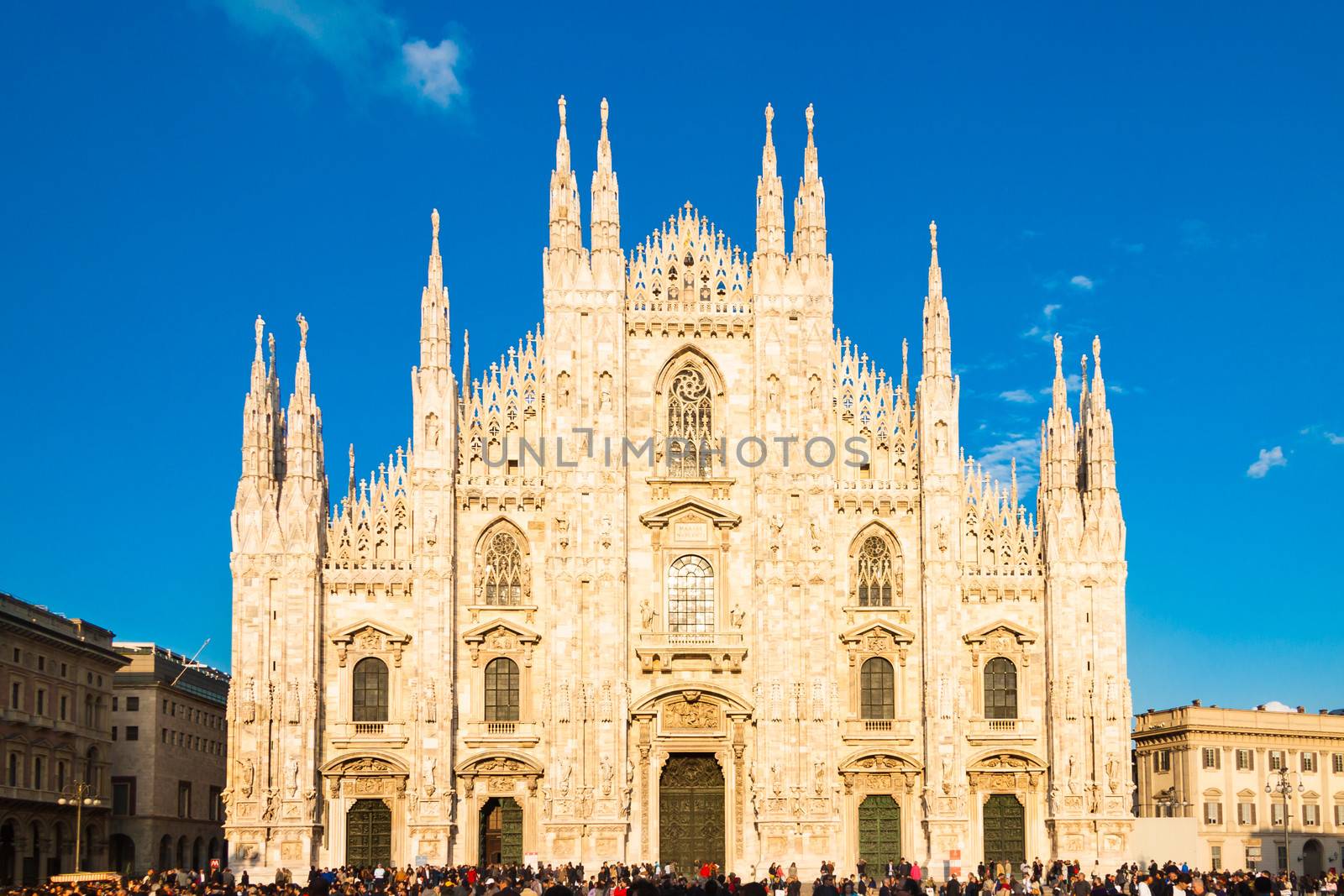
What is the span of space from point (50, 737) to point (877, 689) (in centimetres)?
3291

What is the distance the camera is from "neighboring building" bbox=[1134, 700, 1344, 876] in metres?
81.2

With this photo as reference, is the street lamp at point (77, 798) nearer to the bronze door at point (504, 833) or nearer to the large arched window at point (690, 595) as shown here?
the bronze door at point (504, 833)

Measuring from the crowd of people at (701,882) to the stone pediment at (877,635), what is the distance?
675 cm

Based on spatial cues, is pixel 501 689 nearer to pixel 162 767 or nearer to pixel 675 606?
pixel 675 606

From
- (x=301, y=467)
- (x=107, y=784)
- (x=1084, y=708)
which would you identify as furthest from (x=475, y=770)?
(x=107, y=784)

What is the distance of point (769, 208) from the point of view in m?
56.6

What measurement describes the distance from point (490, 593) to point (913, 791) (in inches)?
580

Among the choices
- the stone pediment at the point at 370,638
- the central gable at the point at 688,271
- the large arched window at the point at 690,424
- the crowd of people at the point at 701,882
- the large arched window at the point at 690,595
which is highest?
the central gable at the point at 688,271

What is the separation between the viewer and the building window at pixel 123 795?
7562 centimetres

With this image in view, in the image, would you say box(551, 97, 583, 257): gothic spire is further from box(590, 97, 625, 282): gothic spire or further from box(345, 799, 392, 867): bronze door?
box(345, 799, 392, 867): bronze door

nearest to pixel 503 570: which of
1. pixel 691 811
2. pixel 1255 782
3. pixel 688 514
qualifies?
pixel 688 514

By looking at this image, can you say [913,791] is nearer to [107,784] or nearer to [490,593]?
[490,593]

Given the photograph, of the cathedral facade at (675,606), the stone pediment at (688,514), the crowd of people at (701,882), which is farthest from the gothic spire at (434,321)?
the crowd of people at (701,882)

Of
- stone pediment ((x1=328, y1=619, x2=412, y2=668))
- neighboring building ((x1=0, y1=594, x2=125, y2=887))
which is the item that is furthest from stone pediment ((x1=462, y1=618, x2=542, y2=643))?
neighboring building ((x1=0, y1=594, x2=125, y2=887))
